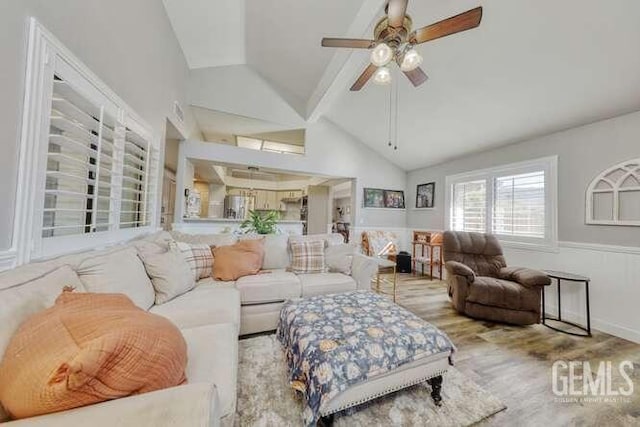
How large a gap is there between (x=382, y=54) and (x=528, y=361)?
278 cm

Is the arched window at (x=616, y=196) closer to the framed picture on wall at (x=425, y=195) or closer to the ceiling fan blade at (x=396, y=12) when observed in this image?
the framed picture on wall at (x=425, y=195)

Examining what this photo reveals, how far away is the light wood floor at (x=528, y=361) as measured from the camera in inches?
55.3

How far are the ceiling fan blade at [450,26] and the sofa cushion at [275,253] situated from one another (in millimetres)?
2336

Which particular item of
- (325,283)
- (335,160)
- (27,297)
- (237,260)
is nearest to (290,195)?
(335,160)

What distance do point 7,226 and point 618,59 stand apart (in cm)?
423

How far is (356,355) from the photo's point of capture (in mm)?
1233

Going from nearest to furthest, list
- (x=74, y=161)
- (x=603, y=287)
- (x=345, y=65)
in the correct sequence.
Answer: (x=74, y=161) → (x=603, y=287) → (x=345, y=65)

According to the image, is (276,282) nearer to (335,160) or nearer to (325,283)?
(325,283)

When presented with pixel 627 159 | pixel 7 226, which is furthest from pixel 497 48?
pixel 7 226

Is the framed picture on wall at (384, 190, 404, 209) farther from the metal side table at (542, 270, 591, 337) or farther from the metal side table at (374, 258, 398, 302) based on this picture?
the metal side table at (542, 270, 591, 337)

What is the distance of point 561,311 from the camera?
9.10ft

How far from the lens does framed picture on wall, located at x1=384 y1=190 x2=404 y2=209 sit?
5375mm

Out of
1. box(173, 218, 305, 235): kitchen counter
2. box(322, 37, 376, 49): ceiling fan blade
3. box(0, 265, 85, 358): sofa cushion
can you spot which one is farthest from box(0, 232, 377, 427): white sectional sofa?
box(322, 37, 376, 49): ceiling fan blade

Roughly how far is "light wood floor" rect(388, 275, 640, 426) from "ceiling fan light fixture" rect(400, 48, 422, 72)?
2.45m
